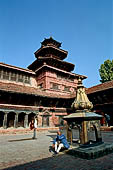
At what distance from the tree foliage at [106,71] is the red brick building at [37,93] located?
7931 mm

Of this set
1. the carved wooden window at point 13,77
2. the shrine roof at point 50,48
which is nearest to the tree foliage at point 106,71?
the shrine roof at point 50,48

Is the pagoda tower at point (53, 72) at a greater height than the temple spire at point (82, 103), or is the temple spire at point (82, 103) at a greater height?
the pagoda tower at point (53, 72)

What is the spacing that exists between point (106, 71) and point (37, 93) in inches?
755

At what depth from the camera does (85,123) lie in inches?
173

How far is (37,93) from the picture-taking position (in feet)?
50.7

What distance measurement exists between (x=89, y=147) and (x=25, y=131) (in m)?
11.6

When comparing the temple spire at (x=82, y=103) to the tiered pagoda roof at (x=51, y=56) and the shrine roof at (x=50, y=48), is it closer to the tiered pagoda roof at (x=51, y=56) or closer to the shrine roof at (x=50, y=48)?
the tiered pagoda roof at (x=51, y=56)

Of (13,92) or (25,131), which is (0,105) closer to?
(13,92)

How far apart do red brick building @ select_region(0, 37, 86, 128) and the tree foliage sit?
7.93m

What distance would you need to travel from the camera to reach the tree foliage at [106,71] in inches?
1062

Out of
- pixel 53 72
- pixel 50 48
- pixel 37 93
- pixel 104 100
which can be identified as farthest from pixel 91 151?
pixel 50 48

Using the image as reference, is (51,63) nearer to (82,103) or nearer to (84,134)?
(82,103)

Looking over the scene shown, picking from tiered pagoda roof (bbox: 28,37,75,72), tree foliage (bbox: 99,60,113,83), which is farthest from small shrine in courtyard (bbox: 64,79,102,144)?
tree foliage (bbox: 99,60,113,83)

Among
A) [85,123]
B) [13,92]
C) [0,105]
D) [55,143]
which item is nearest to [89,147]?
[85,123]
